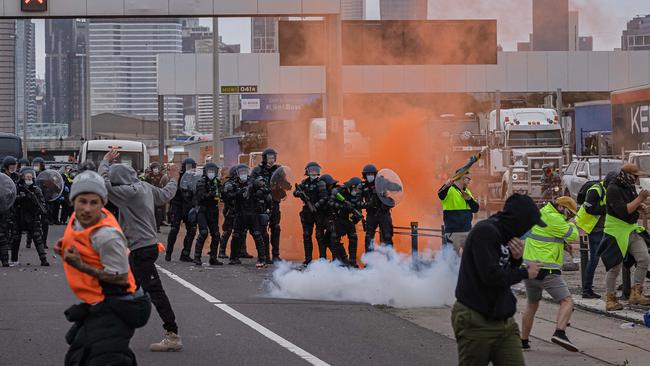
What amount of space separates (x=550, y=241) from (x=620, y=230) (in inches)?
108

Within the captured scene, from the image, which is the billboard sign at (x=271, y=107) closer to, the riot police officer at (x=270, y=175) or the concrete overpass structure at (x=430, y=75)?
the concrete overpass structure at (x=430, y=75)

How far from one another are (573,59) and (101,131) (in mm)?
100108

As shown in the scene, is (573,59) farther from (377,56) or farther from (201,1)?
(201,1)

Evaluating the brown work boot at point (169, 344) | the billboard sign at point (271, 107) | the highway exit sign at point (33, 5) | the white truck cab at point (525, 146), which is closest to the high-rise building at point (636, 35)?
the billboard sign at point (271, 107)

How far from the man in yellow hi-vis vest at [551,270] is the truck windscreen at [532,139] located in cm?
2901

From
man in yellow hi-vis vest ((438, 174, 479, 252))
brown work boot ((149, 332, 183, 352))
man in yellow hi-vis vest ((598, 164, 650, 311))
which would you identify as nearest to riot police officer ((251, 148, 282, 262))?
man in yellow hi-vis vest ((438, 174, 479, 252))

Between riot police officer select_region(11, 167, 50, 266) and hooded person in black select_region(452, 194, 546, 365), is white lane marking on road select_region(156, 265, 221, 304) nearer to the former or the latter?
riot police officer select_region(11, 167, 50, 266)

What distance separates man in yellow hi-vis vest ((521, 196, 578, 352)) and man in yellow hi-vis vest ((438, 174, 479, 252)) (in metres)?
4.24

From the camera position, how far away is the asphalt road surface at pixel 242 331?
33.3ft

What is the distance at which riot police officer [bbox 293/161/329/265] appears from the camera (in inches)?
726

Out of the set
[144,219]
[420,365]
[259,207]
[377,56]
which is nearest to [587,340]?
[420,365]

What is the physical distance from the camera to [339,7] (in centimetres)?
2828

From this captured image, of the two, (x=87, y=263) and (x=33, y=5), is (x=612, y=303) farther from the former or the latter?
(x=33, y=5)

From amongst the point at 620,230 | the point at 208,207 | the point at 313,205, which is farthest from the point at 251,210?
the point at 620,230
